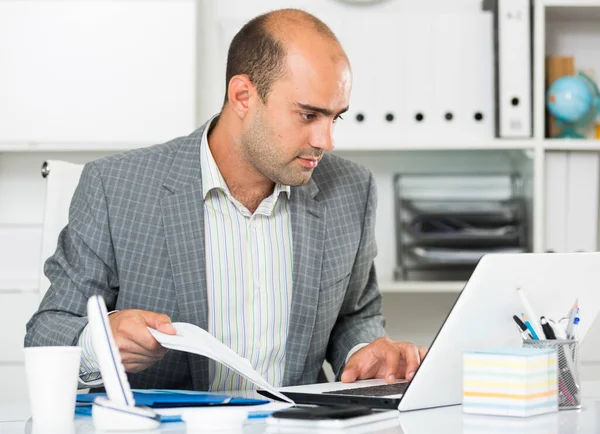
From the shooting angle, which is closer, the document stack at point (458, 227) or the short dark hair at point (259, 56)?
the short dark hair at point (259, 56)

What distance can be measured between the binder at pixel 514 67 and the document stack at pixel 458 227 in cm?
17

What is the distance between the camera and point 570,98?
2.43 meters

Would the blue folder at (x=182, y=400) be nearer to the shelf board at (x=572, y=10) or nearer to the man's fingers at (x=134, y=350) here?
the man's fingers at (x=134, y=350)

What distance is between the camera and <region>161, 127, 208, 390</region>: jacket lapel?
1.58m

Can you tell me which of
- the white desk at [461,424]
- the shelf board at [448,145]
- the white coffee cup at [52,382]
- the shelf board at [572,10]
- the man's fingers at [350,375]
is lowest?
the man's fingers at [350,375]

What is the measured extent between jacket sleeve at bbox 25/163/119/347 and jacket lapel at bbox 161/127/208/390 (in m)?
0.11

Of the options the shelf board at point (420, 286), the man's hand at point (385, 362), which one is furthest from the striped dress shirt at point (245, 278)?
the shelf board at point (420, 286)

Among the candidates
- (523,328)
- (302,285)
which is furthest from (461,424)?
(302,285)

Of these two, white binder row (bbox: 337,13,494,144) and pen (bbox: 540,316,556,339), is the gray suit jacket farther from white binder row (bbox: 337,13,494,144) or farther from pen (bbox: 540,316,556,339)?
white binder row (bbox: 337,13,494,144)

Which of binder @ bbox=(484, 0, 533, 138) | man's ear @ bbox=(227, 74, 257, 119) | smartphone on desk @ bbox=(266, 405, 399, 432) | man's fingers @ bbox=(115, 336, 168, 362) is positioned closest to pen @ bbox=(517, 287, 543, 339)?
smartphone on desk @ bbox=(266, 405, 399, 432)

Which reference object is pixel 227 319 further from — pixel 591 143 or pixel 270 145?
pixel 591 143

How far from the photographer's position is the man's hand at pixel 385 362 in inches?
56.1

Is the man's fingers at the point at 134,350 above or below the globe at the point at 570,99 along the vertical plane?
below

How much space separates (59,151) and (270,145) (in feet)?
3.28
